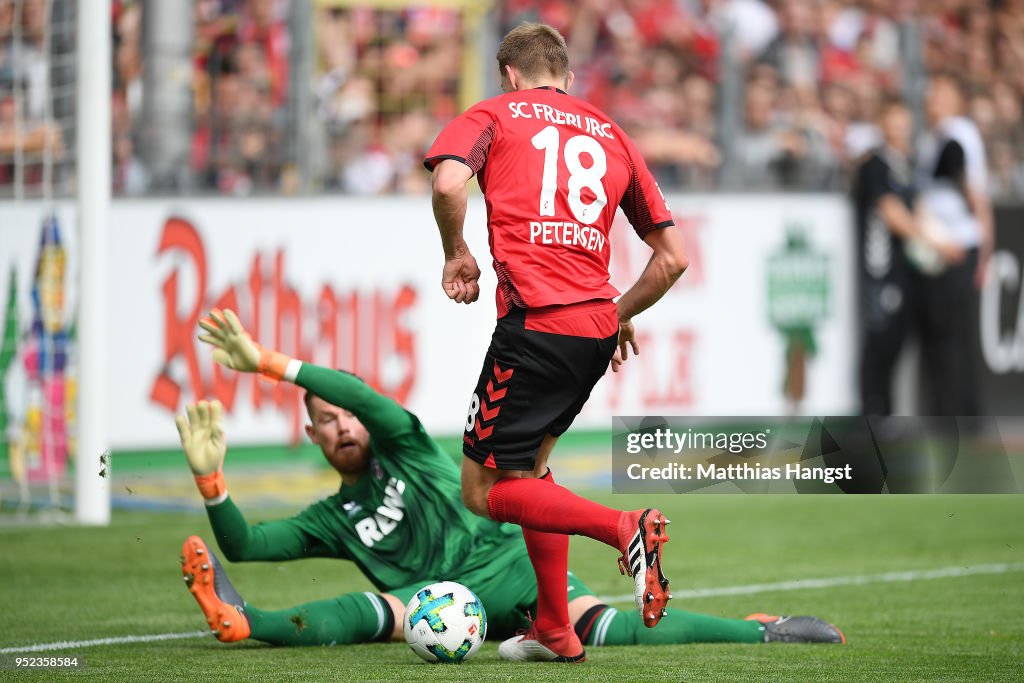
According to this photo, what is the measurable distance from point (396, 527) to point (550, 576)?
965mm

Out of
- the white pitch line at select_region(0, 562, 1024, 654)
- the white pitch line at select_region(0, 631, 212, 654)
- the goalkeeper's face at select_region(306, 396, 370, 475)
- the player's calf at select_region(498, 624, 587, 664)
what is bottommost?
the white pitch line at select_region(0, 562, 1024, 654)

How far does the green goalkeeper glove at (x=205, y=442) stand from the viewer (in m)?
5.79

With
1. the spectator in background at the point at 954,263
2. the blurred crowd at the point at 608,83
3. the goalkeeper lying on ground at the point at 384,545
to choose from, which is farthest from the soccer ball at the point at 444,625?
the spectator in background at the point at 954,263

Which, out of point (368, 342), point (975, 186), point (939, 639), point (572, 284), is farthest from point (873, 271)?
point (572, 284)

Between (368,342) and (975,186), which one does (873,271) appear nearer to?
(975,186)

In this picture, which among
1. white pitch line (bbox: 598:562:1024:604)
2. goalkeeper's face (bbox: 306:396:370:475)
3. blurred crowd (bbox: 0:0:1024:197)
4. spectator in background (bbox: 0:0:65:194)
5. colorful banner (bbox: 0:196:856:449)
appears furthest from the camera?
blurred crowd (bbox: 0:0:1024:197)

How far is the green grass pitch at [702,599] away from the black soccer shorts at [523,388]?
2.32 ft

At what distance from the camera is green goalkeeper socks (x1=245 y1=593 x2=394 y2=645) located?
19.0 feet

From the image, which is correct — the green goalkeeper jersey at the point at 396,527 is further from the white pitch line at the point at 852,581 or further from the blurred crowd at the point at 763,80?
the blurred crowd at the point at 763,80

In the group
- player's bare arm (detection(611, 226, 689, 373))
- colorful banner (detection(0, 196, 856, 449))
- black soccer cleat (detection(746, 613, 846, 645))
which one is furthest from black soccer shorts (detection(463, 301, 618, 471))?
colorful banner (detection(0, 196, 856, 449))

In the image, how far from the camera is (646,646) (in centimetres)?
585

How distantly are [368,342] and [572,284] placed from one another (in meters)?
7.26

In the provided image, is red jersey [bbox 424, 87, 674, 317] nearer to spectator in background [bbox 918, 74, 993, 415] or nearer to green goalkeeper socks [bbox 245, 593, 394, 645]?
green goalkeeper socks [bbox 245, 593, 394, 645]

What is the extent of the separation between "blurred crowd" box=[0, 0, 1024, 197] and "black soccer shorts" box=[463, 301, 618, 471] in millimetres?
6597
